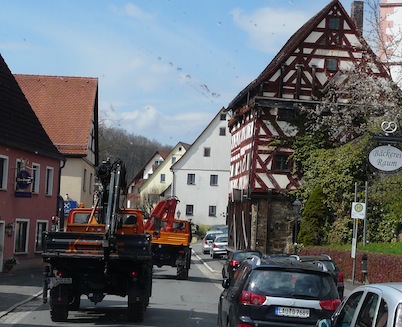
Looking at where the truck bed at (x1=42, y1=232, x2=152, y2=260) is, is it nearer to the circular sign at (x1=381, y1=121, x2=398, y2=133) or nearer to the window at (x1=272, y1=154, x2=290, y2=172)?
the circular sign at (x1=381, y1=121, x2=398, y2=133)

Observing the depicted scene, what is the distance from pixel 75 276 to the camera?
56.9 ft

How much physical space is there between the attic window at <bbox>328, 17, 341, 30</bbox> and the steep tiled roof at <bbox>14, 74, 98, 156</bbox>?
1513 cm

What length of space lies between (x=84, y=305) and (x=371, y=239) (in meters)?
24.7

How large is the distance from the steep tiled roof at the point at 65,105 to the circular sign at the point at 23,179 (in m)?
14.8

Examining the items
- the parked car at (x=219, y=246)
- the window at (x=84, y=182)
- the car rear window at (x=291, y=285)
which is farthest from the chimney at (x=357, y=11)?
the car rear window at (x=291, y=285)

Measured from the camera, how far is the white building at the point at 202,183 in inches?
3435

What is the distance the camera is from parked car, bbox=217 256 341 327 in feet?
39.1

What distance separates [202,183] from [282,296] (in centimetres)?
7653

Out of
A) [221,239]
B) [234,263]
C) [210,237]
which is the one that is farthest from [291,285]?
[210,237]

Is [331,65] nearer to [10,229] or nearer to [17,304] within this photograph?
[10,229]

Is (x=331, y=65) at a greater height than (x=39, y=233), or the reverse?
(x=331, y=65)

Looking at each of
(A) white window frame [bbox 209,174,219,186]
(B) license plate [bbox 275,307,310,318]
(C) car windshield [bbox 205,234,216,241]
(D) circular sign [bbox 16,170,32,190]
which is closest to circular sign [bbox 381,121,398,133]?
(B) license plate [bbox 275,307,310,318]

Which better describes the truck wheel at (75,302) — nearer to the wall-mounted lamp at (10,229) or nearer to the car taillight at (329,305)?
the car taillight at (329,305)

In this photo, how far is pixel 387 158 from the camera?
63.3ft
